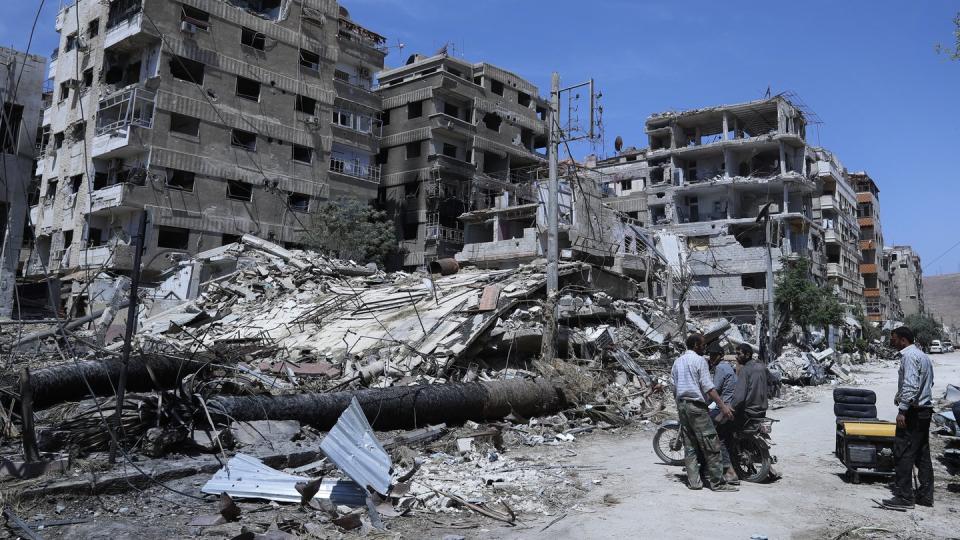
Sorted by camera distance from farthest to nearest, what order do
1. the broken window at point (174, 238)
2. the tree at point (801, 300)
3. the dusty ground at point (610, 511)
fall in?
the tree at point (801, 300), the broken window at point (174, 238), the dusty ground at point (610, 511)

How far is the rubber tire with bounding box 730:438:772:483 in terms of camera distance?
758cm

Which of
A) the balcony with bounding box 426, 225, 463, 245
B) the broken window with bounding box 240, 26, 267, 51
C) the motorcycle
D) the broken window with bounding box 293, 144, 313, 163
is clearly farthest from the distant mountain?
the motorcycle

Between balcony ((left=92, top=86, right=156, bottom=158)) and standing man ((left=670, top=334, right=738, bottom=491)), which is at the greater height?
balcony ((left=92, top=86, right=156, bottom=158))

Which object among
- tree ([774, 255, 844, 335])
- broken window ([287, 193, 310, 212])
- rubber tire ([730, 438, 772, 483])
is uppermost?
broken window ([287, 193, 310, 212])

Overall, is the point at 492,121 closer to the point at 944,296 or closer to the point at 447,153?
the point at 447,153

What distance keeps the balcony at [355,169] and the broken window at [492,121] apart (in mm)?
9050

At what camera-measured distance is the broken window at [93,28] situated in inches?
1374

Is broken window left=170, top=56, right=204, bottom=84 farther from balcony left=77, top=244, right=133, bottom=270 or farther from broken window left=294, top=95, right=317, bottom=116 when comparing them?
Result: balcony left=77, top=244, right=133, bottom=270

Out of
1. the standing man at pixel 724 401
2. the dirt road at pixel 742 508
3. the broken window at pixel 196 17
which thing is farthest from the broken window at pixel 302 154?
the standing man at pixel 724 401

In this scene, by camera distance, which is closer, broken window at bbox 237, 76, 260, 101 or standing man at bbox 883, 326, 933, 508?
standing man at bbox 883, 326, 933, 508

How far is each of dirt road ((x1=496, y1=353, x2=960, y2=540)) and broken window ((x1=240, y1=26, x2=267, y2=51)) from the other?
33.3m

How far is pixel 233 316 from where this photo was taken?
2044 centimetres

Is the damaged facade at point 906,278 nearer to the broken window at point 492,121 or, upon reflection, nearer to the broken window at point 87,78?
the broken window at point 492,121

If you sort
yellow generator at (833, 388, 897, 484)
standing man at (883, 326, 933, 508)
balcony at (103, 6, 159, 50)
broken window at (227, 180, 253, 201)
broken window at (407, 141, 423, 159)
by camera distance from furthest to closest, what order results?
broken window at (407, 141, 423, 159) < broken window at (227, 180, 253, 201) < balcony at (103, 6, 159, 50) < yellow generator at (833, 388, 897, 484) < standing man at (883, 326, 933, 508)
